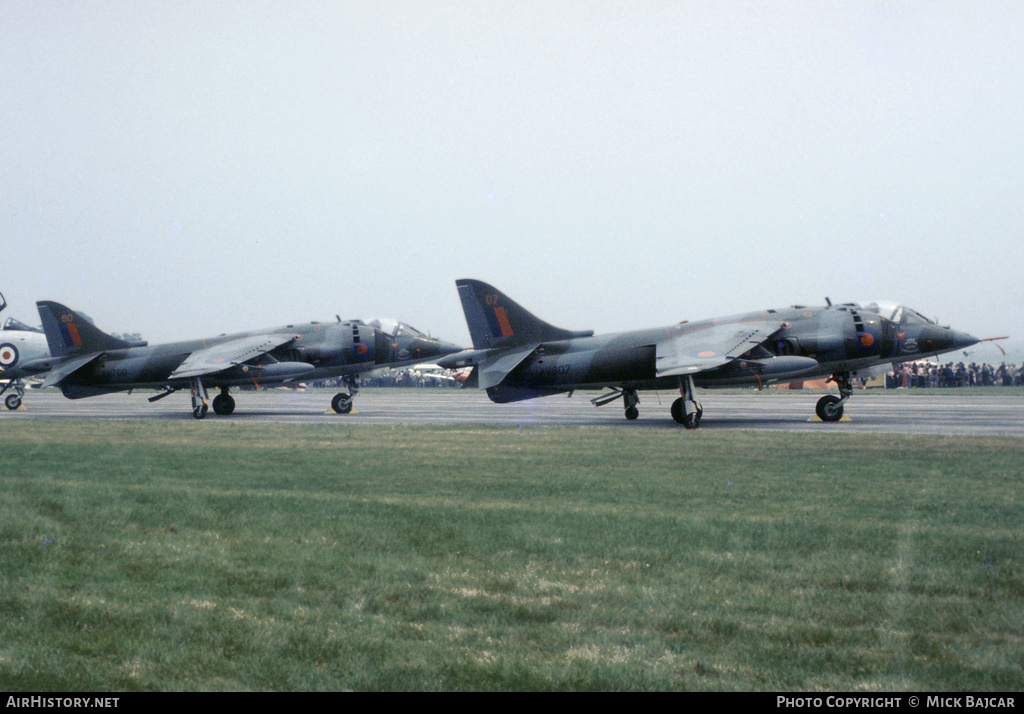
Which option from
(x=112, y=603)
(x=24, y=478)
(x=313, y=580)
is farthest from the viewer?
(x=24, y=478)

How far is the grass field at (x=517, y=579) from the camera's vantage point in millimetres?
4773

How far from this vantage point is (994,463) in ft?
44.2

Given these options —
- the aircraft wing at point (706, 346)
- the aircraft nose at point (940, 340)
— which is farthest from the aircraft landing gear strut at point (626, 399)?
the aircraft nose at point (940, 340)

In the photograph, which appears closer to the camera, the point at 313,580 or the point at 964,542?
the point at 313,580

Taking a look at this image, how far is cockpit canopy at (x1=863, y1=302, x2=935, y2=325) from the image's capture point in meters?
25.2

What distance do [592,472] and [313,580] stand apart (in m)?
7.19

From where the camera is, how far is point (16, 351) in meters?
42.2

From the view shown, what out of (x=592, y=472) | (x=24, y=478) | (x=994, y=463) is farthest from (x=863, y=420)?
(x=24, y=478)

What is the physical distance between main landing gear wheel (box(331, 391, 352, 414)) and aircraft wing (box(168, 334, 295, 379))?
3.05 metres

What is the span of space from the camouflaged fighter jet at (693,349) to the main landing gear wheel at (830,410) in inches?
1.1

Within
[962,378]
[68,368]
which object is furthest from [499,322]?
[962,378]

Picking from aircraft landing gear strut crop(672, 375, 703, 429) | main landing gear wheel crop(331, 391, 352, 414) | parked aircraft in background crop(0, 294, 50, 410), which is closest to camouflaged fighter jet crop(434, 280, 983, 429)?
aircraft landing gear strut crop(672, 375, 703, 429)
